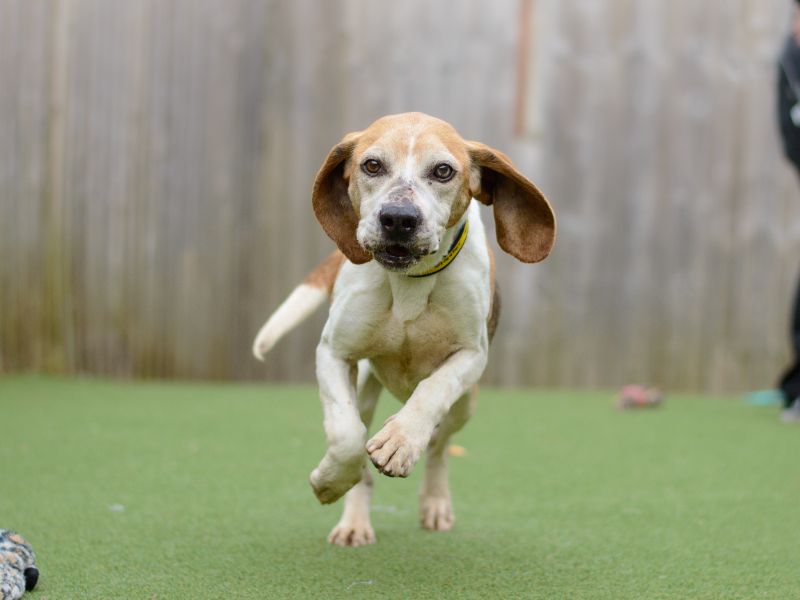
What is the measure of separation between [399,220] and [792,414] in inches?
174

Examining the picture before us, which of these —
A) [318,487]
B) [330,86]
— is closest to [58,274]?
[330,86]

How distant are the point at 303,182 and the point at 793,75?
334cm

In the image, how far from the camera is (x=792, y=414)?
Result: 654cm

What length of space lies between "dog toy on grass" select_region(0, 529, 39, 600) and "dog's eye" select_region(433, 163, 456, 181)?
4.85 feet

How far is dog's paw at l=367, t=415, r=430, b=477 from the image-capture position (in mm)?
2803

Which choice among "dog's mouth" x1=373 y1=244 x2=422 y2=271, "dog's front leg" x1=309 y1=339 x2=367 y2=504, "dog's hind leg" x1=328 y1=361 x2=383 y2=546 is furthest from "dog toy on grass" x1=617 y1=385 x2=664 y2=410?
"dog's mouth" x1=373 y1=244 x2=422 y2=271

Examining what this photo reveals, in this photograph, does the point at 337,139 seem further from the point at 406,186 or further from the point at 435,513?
the point at 406,186

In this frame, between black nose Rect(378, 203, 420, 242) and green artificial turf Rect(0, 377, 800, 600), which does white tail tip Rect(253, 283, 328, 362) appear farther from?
black nose Rect(378, 203, 420, 242)

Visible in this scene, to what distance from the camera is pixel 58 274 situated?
7.94 m

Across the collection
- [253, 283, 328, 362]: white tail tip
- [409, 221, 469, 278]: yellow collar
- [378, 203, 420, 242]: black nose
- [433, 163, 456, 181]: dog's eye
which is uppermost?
[433, 163, 456, 181]: dog's eye

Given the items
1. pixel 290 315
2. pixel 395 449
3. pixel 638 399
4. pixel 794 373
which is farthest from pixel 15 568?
pixel 794 373

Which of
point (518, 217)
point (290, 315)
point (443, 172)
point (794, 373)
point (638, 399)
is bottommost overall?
point (638, 399)

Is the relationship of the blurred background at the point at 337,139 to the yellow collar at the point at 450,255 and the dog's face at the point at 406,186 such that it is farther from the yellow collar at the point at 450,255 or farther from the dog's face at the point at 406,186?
the dog's face at the point at 406,186

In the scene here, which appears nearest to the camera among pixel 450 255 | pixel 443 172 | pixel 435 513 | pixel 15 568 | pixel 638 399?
pixel 15 568
